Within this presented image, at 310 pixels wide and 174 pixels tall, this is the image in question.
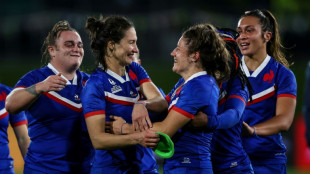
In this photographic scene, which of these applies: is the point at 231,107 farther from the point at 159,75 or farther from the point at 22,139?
the point at 159,75

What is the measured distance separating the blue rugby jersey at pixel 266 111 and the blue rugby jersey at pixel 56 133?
138 centimetres

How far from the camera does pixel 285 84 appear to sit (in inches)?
165

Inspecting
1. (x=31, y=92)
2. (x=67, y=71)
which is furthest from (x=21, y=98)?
(x=67, y=71)

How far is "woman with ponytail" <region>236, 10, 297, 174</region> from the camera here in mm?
4145

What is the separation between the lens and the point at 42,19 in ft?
45.1

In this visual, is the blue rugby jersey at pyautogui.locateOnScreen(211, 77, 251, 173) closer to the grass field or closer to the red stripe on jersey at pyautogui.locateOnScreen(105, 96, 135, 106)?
the red stripe on jersey at pyautogui.locateOnScreen(105, 96, 135, 106)

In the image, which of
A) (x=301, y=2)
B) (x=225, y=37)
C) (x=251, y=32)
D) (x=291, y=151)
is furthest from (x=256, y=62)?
(x=301, y=2)

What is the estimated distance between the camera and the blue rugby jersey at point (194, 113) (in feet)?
10.6

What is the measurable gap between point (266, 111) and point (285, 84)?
27 cm

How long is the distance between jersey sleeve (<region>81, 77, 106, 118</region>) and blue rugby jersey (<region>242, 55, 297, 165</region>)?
4.58 feet

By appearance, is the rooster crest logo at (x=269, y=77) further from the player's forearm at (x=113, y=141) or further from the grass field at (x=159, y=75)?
the grass field at (x=159, y=75)

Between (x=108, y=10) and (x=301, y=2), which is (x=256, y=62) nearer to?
(x=108, y=10)

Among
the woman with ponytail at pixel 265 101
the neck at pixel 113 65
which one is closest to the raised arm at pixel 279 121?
the woman with ponytail at pixel 265 101

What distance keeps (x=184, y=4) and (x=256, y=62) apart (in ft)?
33.8
